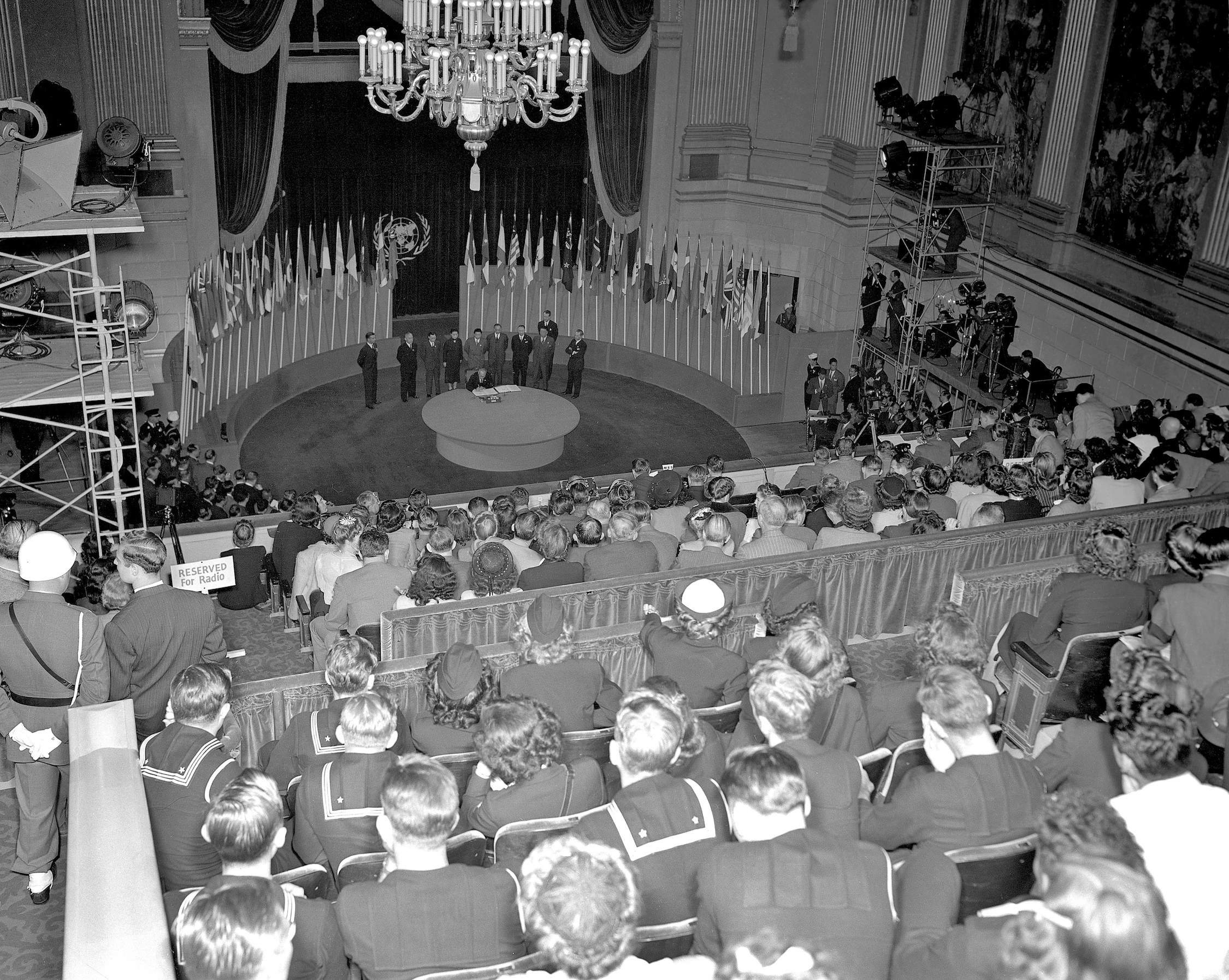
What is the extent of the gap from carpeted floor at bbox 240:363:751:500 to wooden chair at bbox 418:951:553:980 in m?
10.2

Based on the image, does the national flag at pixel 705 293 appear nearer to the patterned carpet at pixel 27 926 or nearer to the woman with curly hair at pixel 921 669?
the woman with curly hair at pixel 921 669

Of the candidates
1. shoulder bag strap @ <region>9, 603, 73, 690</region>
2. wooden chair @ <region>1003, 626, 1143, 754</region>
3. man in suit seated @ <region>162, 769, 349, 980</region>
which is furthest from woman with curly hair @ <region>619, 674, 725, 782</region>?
shoulder bag strap @ <region>9, 603, 73, 690</region>

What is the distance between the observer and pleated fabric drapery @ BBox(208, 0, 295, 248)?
14141 mm

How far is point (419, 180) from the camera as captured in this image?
1709 cm

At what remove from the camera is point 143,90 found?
13586mm

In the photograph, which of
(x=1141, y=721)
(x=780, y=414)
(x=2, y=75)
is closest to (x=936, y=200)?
(x=780, y=414)

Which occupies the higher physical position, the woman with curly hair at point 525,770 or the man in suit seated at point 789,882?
the man in suit seated at point 789,882

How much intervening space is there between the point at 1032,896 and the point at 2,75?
13.1 metres

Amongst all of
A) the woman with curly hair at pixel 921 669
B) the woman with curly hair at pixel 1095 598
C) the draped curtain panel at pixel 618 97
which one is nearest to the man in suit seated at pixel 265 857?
the woman with curly hair at pixel 921 669

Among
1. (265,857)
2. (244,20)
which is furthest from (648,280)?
(265,857)

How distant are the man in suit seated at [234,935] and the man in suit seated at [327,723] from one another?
58.9 inches

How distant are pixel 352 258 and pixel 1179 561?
12743 millimetres

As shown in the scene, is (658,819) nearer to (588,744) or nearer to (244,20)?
(588,744)

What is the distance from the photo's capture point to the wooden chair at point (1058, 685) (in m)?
5.25
